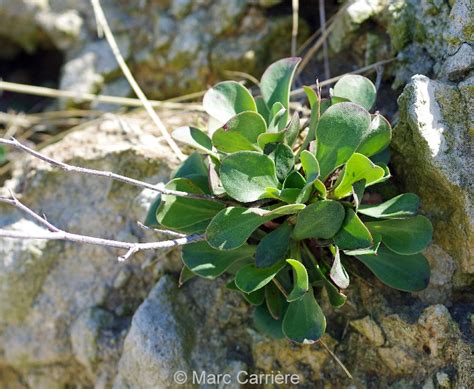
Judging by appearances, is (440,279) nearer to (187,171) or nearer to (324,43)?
(187,171)

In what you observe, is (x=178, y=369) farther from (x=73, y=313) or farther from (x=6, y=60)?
(x=6, y=60)

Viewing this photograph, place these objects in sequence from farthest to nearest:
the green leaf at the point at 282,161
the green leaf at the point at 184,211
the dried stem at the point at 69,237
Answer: the green leaf at the point at 184,211, the green leaf at the point at 282,161, the dried stem at the point at 69,237

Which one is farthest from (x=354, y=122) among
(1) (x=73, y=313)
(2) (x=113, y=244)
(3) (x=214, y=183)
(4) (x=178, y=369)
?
(1) (x=73, y=313)

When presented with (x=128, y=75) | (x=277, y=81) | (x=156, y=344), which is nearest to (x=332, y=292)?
(x=156, y=344)

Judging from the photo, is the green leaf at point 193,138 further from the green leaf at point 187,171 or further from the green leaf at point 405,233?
the green leaf at point 405,233

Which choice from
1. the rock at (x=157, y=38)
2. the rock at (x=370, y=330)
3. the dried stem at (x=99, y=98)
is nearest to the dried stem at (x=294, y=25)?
the rock at (x=157, y=38)

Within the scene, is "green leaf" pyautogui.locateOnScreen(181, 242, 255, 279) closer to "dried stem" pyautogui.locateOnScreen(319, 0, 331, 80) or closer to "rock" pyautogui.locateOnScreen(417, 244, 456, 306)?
"rock" pyautogui.locateOnScreen(417, 244, 456, 306)
